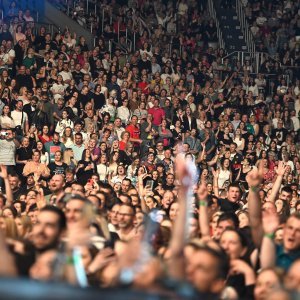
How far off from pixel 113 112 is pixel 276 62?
8.58 metres

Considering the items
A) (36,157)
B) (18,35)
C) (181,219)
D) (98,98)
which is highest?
(18,35)

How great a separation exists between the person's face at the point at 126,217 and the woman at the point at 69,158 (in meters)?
9.08

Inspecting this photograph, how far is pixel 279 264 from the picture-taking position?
8.31 metres

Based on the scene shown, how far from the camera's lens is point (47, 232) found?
23.0 feet

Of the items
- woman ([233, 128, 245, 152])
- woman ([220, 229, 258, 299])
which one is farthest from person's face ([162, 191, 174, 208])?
woman ([233, 128, 245, 152])

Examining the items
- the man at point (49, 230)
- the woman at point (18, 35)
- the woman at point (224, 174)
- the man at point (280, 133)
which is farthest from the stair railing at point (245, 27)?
the man at point (49, 230)

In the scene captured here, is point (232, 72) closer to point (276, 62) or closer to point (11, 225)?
point (276, 62)

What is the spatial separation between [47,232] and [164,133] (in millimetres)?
15670

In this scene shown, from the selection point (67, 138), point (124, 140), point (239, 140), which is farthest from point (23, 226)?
point (239, 140)

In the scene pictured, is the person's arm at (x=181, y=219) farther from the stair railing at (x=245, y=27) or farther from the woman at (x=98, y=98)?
the stair railing at (x=245, y=27)

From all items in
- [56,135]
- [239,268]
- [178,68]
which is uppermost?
[178,68]

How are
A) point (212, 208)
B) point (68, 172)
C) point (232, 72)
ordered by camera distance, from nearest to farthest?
point (212, 208)
point (68, 172)
point (232, 72)

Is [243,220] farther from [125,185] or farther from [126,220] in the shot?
[125,185]

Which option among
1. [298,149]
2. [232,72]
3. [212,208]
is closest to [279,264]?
[212,208]
